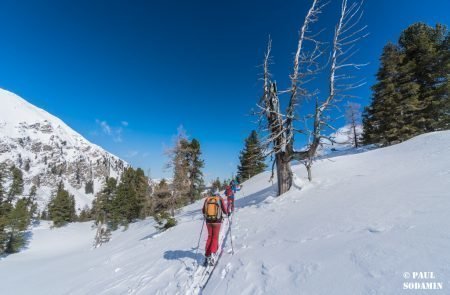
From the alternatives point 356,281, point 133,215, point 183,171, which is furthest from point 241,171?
point 356,281

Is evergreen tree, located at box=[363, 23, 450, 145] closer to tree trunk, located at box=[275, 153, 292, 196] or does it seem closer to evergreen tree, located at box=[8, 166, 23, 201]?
tree trunk, located at box=[275, 153, 292, 196]

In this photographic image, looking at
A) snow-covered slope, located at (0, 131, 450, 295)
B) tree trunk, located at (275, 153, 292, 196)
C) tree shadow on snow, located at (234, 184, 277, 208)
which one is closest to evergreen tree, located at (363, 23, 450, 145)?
snow-covered slope, located at (0, 131, 450, 295)

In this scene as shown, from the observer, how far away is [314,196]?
8969mm

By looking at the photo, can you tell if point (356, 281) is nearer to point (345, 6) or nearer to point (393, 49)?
point (345, 6)

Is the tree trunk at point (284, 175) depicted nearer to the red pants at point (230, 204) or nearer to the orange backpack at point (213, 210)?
the red pants at point (230, 204)

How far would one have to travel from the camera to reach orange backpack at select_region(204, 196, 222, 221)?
6.18 meters

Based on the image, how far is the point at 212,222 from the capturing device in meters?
6.14

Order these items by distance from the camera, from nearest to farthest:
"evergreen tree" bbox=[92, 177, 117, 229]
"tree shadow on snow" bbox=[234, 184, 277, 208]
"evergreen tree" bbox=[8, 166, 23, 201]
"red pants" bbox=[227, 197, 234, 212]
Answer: "red pants" bbox=[227, 197, 234, 212] → "tree shadow on snow" bbox=[234, 184, 277, 208] → "evergreen tree" bbox=[92, 177, 117, 229] → "evergreen tree" bbox=[8, 166, 23, 201]

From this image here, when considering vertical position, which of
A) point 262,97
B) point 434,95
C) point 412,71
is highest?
point 412,71

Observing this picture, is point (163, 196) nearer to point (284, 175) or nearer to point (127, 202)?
point (284, 175)

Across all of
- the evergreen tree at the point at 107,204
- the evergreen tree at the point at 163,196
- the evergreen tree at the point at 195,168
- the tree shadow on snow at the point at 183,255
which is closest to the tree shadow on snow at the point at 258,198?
the tree shadow on snow at the point at 183,255

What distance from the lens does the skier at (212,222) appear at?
5.95 meters

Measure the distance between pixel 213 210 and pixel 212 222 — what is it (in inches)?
12.6

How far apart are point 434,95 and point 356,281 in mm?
24322
